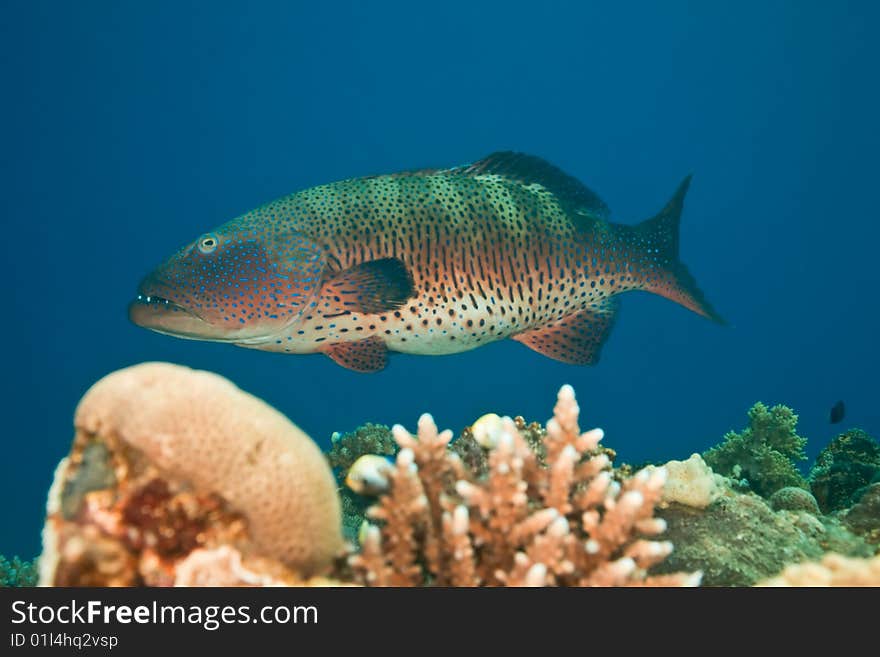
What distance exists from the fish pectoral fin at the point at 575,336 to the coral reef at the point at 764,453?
1.72m

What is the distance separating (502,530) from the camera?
98.0 inches

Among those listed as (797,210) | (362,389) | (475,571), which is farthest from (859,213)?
(475,571)

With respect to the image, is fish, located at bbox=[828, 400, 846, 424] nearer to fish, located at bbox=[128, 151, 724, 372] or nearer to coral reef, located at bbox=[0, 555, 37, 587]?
fish, located at bbox=[128, 151, 724, 372]

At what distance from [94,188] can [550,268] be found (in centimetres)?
7228

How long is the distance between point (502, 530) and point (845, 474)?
169 inches

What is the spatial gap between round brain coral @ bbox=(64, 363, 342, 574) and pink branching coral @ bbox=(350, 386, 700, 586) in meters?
0.29

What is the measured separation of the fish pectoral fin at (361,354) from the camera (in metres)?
5.31

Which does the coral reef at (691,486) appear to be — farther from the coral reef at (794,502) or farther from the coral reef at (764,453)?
the coral reef at (764,453)

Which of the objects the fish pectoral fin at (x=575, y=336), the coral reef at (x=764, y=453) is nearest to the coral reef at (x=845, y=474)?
the coral reef at (x=764, y=453)

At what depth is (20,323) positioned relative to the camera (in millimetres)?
60312

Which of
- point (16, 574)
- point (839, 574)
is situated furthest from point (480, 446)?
point (16, 574)

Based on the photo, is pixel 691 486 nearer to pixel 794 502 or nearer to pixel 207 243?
pixel 794 502
